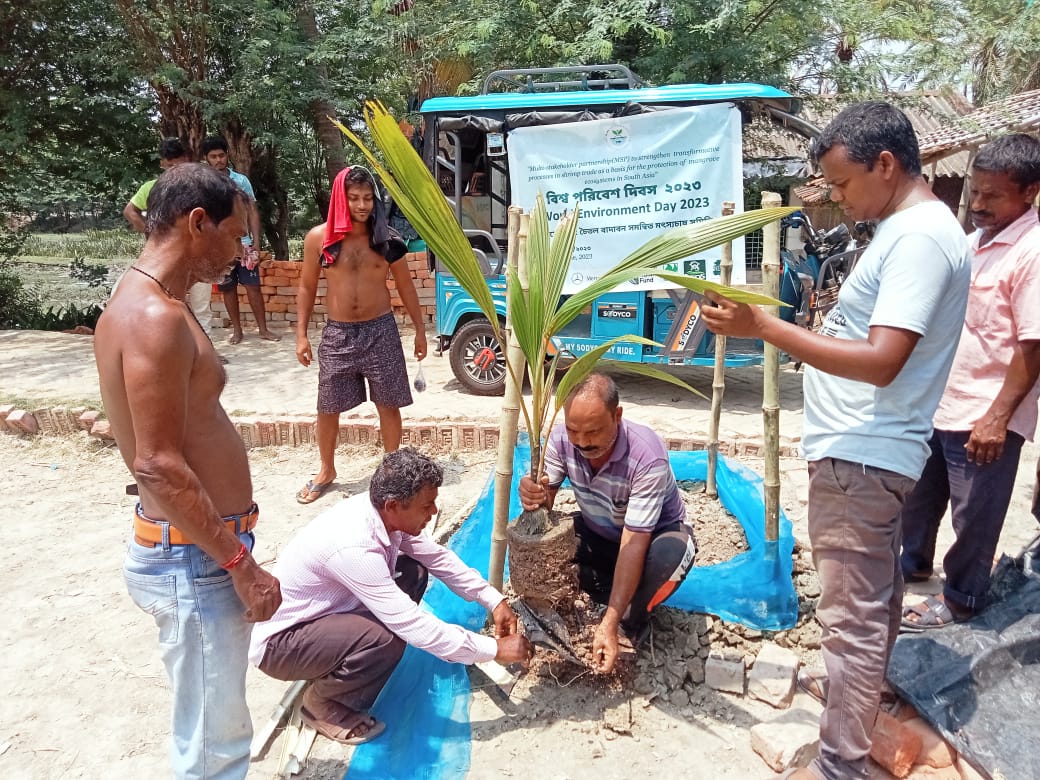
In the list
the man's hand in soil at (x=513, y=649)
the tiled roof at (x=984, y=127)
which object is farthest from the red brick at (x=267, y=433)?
the tiled roof at (x=984, y=127)

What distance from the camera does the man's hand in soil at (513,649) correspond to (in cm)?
232

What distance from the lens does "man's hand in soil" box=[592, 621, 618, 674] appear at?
92.8 inches

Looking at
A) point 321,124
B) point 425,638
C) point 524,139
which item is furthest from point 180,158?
point 425,638

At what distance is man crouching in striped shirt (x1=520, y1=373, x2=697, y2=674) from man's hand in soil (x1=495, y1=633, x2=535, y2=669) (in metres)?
0.23

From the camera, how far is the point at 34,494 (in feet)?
14.4

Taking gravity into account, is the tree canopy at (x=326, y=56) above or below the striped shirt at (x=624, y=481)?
above

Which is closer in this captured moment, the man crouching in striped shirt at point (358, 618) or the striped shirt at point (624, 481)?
the man crouching in striped shirt at point (358, 618)

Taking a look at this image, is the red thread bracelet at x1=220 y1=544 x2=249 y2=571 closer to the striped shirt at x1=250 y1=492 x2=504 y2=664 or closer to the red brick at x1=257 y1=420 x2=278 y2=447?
the striped shirt at x1=250 y1=492 x2=504 y2=664

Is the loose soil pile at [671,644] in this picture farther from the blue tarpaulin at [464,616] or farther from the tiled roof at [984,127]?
the tiled roof at [984,127]

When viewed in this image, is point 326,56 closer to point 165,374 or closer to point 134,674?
point 134,674

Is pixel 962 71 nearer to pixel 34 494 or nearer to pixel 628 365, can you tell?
pixel 628 365

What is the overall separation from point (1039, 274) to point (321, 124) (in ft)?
28.2

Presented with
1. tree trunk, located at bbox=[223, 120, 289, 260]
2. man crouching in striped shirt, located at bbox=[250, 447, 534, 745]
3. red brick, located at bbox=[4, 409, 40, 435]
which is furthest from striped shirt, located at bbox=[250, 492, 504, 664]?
tree trunk, located at bbox=[223, 120, 289, 260]

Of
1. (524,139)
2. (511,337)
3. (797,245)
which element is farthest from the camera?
(797,245)
